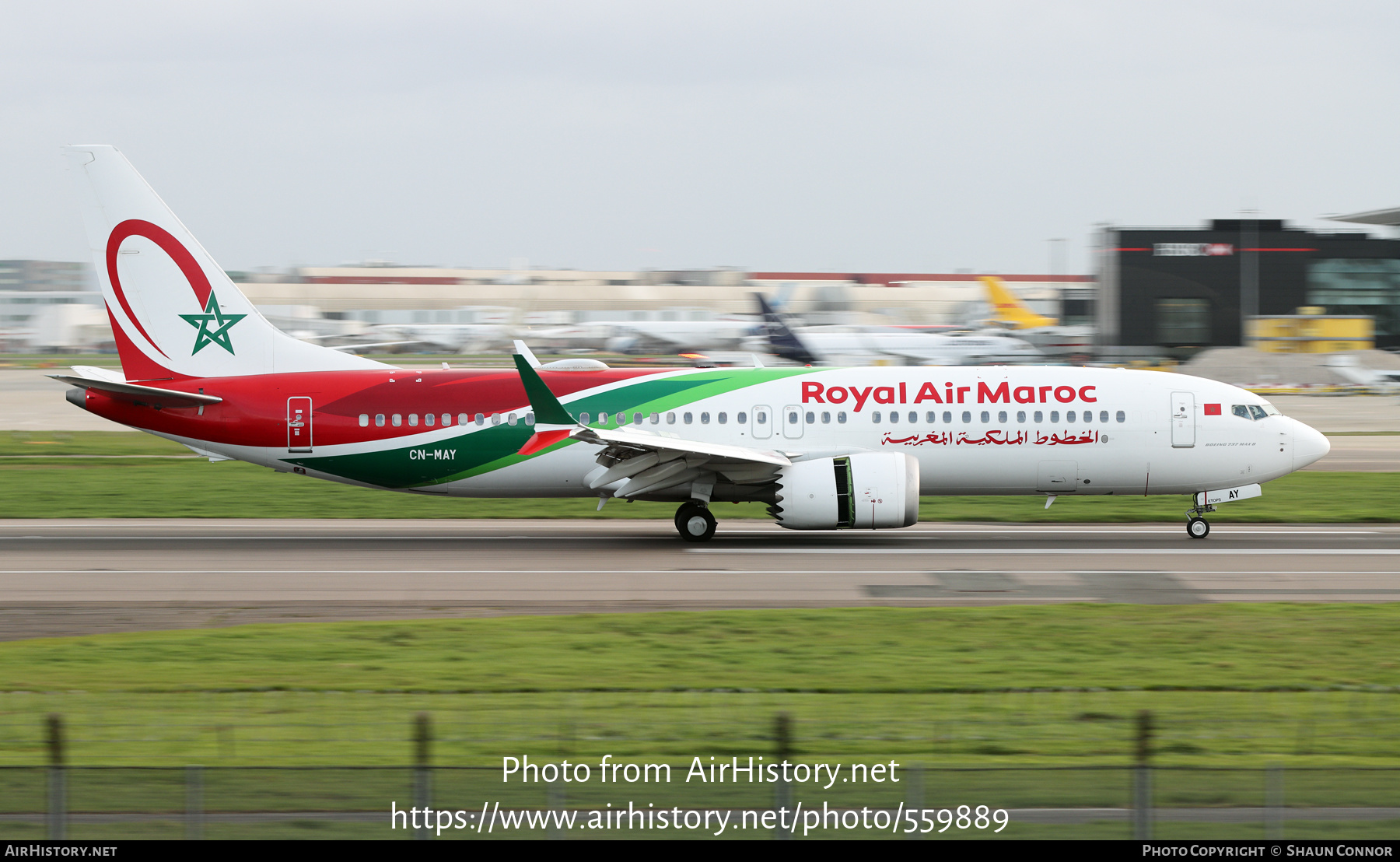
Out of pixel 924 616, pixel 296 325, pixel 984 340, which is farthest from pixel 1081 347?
pixel 924 616

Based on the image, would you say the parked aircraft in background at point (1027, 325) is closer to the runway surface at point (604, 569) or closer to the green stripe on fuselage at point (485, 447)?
the runway surface at point (604, 569)

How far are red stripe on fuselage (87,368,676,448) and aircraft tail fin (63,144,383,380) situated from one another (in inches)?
28.7

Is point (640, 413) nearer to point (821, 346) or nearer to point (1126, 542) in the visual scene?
point (1126, 542)

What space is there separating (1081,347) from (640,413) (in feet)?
268

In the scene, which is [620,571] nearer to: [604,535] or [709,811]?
[604,535]

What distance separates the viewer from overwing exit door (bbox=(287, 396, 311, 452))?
89.6ft

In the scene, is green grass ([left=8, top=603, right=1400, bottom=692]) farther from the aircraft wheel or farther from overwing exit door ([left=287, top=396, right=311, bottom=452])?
overwing exit door ([left=287, top=396, right=311, bottom=452])

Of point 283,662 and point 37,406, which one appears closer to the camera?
point 283,662

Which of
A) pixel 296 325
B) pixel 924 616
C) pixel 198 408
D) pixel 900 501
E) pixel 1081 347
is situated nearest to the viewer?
pixel 924 616

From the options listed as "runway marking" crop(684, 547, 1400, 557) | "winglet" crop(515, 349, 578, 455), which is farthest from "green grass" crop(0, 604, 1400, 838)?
"winglet" crop(515, 349, 578, 455)

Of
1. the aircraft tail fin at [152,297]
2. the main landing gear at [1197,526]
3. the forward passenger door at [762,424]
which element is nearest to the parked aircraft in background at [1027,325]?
the main landing gear at [1197,526]

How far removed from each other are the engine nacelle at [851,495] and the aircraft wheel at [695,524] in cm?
190

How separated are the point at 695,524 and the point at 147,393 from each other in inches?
462

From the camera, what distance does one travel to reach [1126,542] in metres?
26.9
